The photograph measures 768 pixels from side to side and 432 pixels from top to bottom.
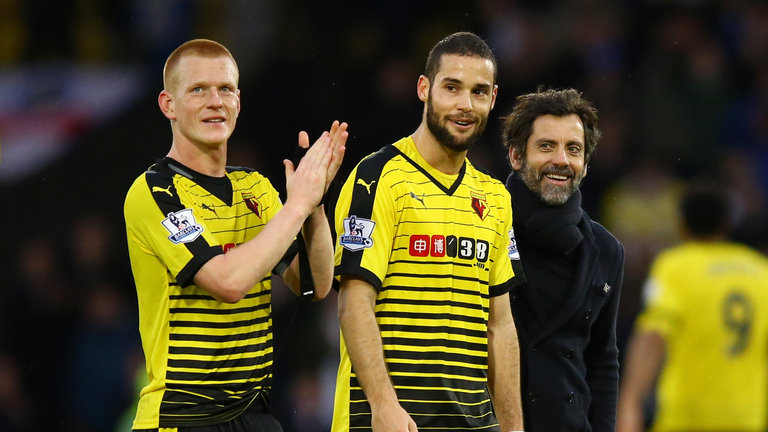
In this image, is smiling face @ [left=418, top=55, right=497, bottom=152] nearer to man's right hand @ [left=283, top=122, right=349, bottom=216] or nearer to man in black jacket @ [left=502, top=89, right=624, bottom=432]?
man's right hand @ [left=283, top=122, right=349, bottom=216]

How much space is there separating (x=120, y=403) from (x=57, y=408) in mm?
754

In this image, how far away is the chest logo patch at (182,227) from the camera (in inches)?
186

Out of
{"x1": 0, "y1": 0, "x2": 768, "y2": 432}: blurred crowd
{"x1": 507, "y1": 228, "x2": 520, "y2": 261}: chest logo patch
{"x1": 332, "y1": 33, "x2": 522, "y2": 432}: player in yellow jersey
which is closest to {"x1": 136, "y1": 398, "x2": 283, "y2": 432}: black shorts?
{"x1": 332, "y1": 33, "x2": 522, "y2": 432}: player in yellow jersey

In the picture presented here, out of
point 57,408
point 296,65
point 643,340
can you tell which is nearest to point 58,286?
point 57,408

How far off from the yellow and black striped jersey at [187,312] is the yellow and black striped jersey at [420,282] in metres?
0.44

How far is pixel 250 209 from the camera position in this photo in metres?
5.02

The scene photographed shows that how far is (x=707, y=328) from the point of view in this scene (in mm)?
6539

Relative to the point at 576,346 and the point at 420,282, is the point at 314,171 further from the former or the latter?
the point at 576,346

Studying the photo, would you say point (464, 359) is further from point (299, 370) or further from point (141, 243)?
point (299, 370)

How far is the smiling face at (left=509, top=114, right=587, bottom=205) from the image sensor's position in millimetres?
6055

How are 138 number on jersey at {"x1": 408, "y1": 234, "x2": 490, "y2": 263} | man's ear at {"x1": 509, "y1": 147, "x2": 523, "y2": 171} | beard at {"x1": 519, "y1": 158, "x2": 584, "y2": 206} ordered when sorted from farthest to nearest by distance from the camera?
man's ear at {"x1": 509, "y1": 147, "x2": 523, "y2": 171} < beard at {"x1": 519, "y1": 158, "x2": 584, "y2": 206} < 138 number on jersey at {"x1": 408, "y1": 234, "x2": 490, "y2": 263}

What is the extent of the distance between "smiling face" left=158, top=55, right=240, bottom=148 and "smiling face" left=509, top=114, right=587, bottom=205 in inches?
67.0

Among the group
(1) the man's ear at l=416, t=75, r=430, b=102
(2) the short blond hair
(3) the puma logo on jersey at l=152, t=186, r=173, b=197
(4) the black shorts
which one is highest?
(2) the short blond hair

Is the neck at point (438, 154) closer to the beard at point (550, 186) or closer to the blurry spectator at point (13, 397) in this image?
the beard at point (550, 186)
